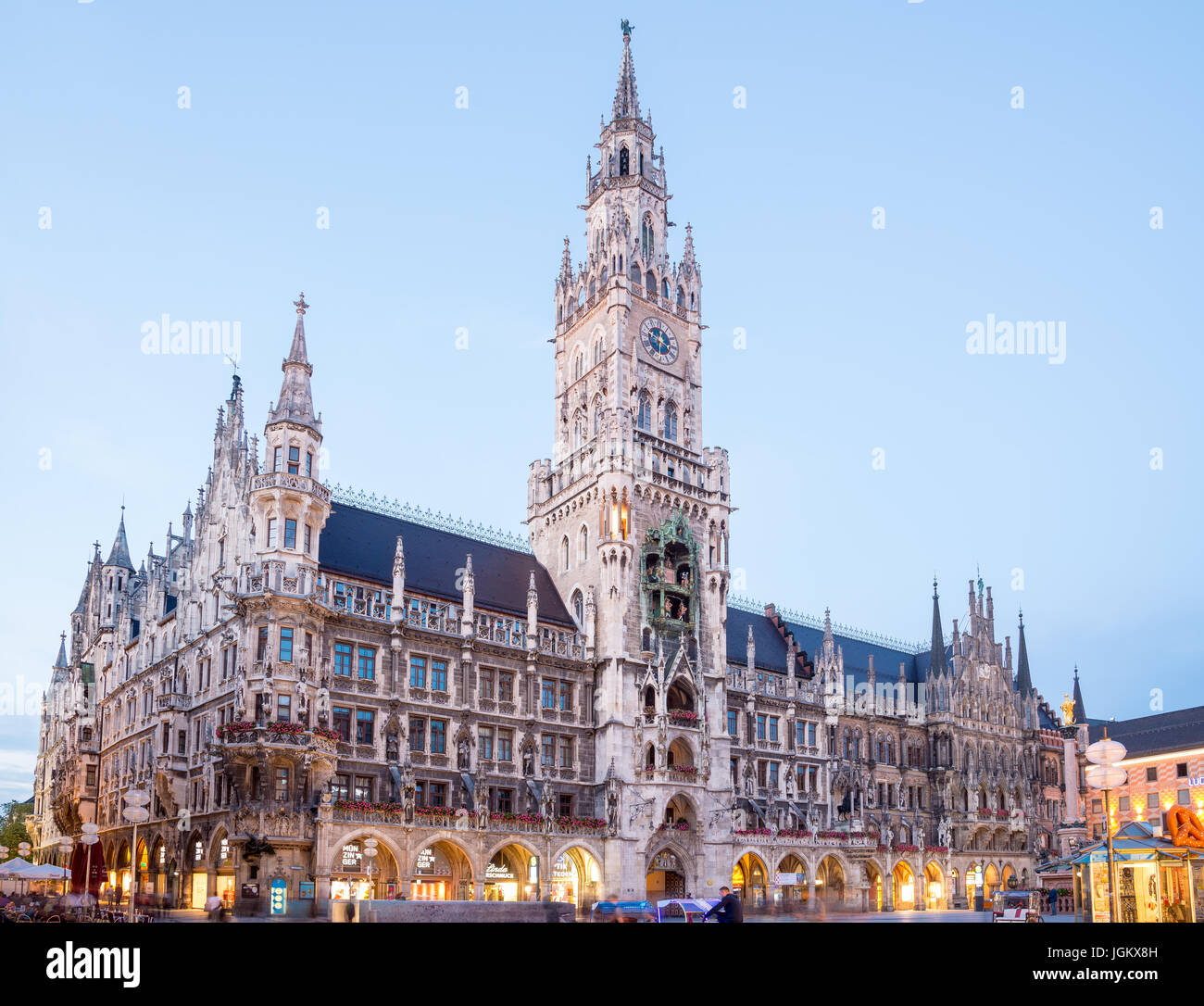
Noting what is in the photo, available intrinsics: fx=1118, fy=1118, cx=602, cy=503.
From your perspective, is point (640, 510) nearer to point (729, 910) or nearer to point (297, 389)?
point (297, 389)

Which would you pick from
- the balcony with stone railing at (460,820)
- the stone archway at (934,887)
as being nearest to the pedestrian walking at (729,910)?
the balcony with stone railing at (460,820)

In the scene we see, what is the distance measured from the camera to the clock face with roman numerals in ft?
257

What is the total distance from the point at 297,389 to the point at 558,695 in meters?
23.7

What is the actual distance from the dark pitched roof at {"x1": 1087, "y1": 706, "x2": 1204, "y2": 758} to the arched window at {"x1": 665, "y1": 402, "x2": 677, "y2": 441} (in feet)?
114

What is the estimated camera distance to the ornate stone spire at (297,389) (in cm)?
5953

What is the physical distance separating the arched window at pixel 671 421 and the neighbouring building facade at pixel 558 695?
0.33 meters

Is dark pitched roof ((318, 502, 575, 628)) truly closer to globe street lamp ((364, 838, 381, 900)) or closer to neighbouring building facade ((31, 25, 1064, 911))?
neighbouring building facade ((31, 25, 1064, 911))

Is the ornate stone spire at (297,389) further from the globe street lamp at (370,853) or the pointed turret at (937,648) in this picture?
the pointed turret at (937,648)

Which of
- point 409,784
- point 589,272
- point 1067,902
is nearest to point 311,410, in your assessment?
point 409,784

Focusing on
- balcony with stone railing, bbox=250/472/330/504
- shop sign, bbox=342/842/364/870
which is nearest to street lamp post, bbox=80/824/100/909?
shop sign, bbox=342/842/364/870
